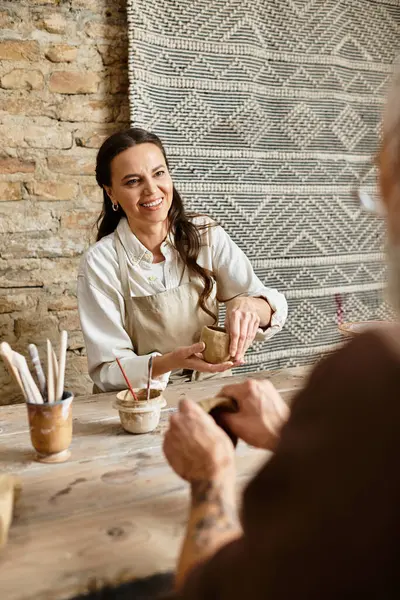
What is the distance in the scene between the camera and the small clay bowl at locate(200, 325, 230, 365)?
→ 1.60 metres

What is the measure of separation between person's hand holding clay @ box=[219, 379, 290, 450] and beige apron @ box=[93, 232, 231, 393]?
1002mm

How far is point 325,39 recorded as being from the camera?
2990 millimetres

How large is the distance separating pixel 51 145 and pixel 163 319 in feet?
3.33

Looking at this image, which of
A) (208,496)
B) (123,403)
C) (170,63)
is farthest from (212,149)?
(208,496)

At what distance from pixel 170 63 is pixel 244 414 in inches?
79.8

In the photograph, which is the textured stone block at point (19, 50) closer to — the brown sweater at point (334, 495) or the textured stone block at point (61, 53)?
the textured stone block at point (61, 53)

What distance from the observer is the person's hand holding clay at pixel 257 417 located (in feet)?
3.42

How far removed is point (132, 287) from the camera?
6.72ft

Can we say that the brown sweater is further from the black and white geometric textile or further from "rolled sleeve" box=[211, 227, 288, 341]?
the black and white geometric textile

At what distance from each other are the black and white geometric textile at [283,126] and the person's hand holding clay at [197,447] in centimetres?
180

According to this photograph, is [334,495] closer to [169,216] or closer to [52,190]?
[169,216]

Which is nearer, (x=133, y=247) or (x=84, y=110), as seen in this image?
(x=133, y=247)

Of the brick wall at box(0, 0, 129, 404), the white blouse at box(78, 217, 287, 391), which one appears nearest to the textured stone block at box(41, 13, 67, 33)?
the brick wall at box(0, 0, 129, 404)

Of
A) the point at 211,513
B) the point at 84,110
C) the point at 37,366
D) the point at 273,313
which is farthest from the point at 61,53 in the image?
the point at 211,513
